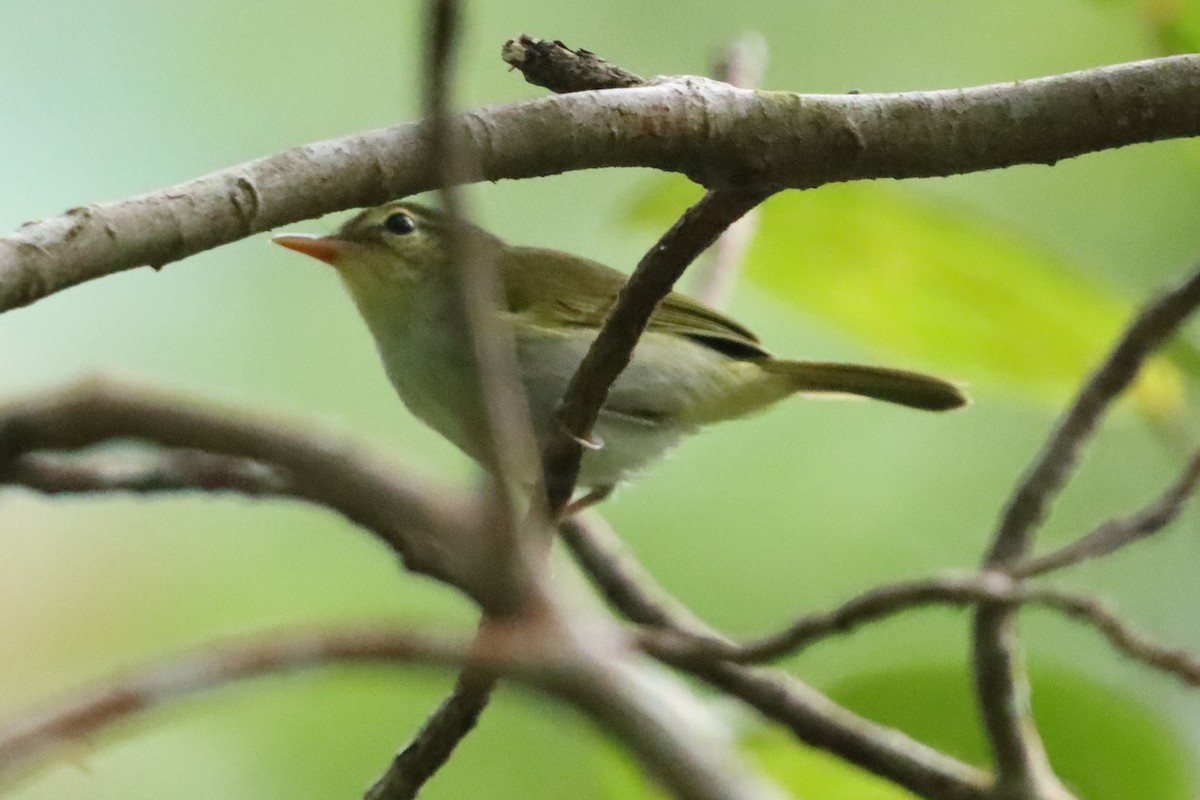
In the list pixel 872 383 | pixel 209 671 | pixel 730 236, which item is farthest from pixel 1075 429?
pixel 209 671

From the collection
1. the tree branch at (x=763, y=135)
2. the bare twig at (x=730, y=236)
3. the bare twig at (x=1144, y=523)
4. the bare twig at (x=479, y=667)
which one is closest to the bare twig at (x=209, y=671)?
the bare twig at (x=479, y=667)

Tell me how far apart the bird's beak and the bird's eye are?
0.08 m

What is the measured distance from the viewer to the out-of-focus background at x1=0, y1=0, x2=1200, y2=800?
4.26 meters

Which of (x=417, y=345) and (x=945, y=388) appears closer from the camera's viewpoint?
(x=417, y=345)

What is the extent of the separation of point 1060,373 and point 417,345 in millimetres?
1078

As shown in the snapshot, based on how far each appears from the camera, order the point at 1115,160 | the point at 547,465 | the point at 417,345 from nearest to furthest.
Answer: the point at 547,465, the point at 417,345, the point at 1115,160

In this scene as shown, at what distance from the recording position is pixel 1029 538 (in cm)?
196

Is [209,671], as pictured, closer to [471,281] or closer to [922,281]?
[471,281]

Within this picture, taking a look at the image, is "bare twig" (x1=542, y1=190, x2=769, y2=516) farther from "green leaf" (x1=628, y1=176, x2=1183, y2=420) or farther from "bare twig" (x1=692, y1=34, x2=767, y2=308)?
"bare twig" (x1=692, y1=34, x2=767, y2=308)

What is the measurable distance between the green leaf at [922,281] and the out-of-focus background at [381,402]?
Result: 1.84 m

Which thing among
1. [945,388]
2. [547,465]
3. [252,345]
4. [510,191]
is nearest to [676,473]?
[510,191]

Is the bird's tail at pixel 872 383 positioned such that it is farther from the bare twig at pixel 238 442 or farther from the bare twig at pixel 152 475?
the bare twig at pixel 238 442

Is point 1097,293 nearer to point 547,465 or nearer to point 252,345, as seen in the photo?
point 547,465

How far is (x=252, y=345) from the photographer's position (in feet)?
15.3
